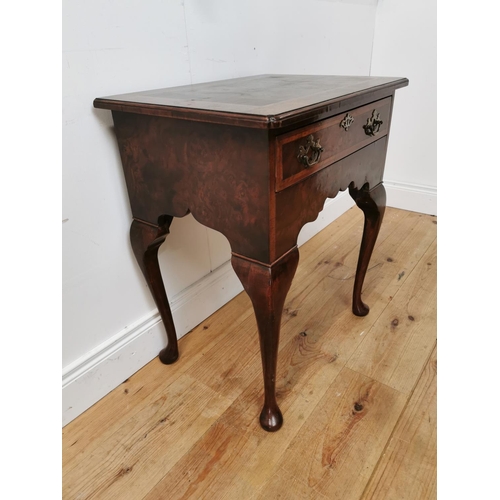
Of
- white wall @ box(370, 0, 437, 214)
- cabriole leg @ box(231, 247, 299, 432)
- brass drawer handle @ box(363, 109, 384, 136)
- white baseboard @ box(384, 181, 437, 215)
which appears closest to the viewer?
cabriole leg @ box(231, 247, 299, 432)

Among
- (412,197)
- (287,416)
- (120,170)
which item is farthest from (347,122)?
(412,197)

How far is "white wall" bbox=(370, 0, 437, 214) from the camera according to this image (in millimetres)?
1896

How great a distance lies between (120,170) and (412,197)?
69.5 inches

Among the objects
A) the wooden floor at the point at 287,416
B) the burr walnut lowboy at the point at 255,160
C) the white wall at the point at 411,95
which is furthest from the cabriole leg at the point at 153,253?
the white wall at the point at 411,95

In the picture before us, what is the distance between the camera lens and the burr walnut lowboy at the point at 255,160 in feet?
2.31

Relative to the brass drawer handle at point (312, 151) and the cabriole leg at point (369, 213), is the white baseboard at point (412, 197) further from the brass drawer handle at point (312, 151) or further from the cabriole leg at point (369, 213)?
the brass drawer handle at point (312, 151)

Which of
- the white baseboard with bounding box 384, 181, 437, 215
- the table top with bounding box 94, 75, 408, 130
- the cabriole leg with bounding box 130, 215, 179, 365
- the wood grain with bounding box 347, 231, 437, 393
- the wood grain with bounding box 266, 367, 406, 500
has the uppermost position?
the table top with bounding box 94, 75, 408, 130

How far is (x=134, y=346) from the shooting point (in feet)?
3.84

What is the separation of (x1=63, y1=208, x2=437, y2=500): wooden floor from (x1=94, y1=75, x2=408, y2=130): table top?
2.52 feet

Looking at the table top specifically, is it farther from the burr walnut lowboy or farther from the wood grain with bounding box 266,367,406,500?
the wood grain with bounding box 266,367,406,500

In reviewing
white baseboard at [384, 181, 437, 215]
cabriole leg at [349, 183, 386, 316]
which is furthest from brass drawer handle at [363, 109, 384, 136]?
white baseboard at [384, 181, 437, 215]

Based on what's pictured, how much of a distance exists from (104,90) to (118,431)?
0.85m

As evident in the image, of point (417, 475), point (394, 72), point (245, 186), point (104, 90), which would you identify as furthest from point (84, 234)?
point (394, 72)

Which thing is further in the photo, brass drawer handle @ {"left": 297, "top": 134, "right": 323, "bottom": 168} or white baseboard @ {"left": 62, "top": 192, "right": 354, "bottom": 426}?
white baseboard @ {"left": 62, "top": 192, "right": 354, "bottom": 426}
